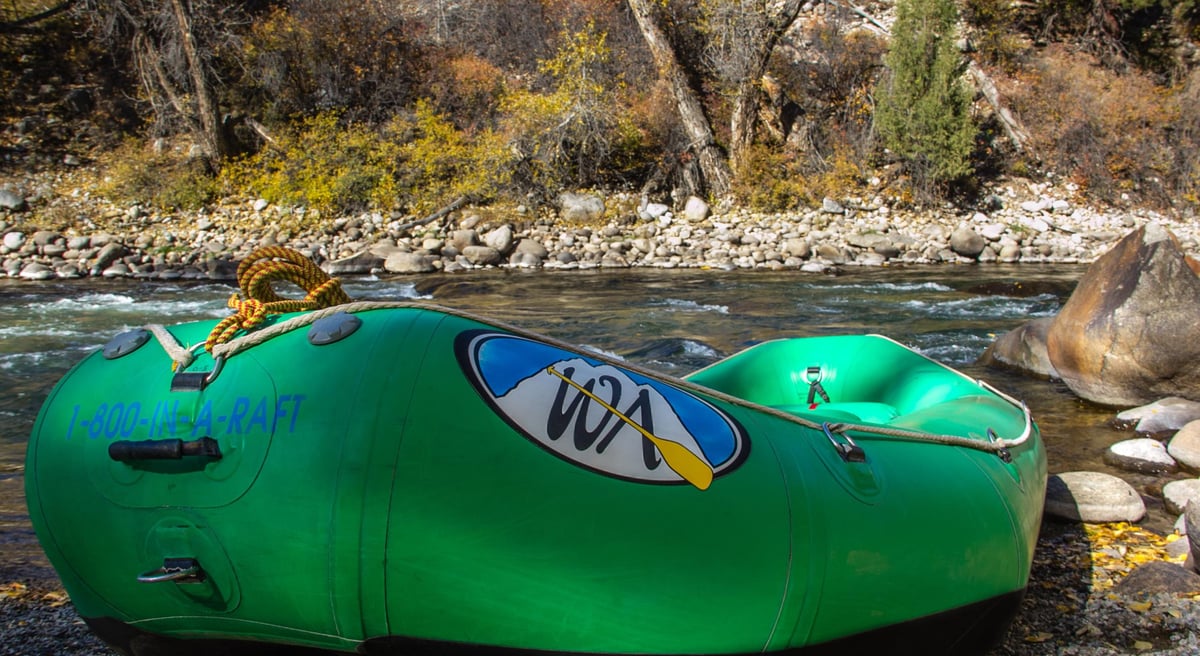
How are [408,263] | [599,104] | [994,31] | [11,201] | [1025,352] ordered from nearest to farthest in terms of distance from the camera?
1. [1025,352]
2. [408,263]
3. [11,201]
4. [599,104]
5. [994,31]

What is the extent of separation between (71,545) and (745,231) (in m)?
13.0

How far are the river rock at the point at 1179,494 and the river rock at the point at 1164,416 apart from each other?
1.06 metres

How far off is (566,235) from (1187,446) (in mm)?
10666

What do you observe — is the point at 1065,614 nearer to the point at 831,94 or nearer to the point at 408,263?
the point at 408,263

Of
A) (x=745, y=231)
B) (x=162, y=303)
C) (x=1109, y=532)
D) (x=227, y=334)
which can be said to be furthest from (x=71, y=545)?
(x=745, y=231)

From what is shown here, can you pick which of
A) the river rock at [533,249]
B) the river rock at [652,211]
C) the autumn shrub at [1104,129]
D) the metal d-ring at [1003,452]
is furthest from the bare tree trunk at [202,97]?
the metal d-ring at [1003,452]

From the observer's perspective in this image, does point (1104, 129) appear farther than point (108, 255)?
Yes

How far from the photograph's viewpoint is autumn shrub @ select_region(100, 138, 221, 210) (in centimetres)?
1488

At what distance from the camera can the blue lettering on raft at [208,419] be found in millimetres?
1626

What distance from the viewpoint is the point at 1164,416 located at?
4.56 m

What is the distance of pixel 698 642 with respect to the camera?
1.72 metres

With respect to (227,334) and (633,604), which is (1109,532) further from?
(227,334)

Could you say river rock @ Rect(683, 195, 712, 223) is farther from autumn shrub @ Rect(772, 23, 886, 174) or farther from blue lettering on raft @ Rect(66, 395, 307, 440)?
blue lettering on raft @ Rect(66, 395, 307, 440)

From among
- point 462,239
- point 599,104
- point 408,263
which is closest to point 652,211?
point 599,104
